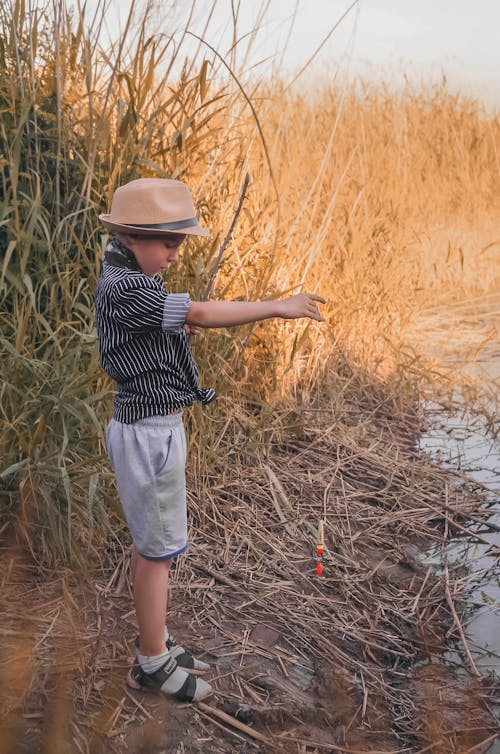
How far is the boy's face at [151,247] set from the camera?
5.95 feet

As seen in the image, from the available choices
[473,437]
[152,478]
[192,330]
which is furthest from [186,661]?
[473,437]

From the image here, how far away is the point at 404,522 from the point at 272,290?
104 cm

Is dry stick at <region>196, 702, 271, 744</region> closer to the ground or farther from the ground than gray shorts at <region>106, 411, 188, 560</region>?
closer to the ground

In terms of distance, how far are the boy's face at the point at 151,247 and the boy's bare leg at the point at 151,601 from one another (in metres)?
0.65

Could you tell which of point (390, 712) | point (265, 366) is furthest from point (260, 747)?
point (265, 366)

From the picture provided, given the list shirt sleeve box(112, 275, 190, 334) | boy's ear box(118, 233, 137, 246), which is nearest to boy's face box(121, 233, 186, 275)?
boy's ear box(118, 233, 137, 246)

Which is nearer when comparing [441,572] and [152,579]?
[152,579]

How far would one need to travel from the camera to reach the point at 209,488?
2.71m

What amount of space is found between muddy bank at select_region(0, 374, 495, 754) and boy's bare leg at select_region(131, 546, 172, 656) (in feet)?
0.39

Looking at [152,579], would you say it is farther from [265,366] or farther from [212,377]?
[265,366]

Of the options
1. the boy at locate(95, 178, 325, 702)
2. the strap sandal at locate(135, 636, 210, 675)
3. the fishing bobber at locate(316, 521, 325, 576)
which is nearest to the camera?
the boy at locate(95, 178, 325, 702)

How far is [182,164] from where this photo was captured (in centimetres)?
280

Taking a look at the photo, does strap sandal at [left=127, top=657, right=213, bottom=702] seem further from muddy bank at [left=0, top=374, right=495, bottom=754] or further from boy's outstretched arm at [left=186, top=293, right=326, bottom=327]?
boy's outstretched arm at [left=186, top=293, right=326, bottom=327]

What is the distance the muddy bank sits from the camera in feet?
5.93
